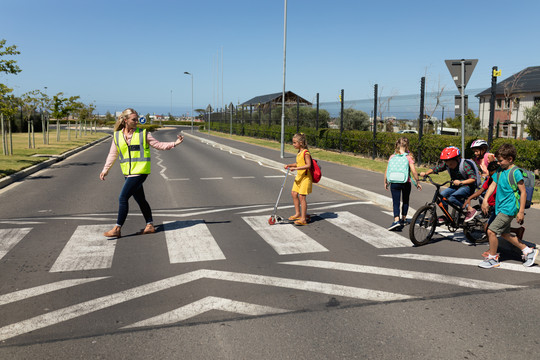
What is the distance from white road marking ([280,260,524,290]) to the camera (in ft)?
16.3

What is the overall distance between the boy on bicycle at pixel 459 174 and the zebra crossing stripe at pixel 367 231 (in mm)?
945

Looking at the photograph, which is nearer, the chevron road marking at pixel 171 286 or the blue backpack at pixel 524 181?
the chevron road marking at pixel 171 286

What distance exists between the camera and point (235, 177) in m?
14.7

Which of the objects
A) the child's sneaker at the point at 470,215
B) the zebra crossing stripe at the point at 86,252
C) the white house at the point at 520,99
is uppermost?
the white house at the point at 520,99

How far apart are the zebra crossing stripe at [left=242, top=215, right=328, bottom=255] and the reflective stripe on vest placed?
2.04 meters

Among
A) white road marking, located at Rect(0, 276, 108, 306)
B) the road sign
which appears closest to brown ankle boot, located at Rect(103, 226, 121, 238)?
white road marking, located at Rect(0, 276, 108, 306)

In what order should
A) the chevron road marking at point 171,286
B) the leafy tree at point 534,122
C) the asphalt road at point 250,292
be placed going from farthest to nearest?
the leafy tree at point 534,122
the chevron road marking at point 171,286
the asphalt road at point 250,292

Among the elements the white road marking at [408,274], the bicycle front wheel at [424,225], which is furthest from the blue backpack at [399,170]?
the white road marking at [408,274]

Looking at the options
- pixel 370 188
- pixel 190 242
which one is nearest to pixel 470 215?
pixel 190 242

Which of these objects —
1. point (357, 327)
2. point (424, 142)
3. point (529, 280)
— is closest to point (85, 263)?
point (357, 327)

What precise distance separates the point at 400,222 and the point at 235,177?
7.82 metres

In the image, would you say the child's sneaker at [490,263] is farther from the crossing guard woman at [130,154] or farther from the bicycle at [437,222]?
the crossing guard woman at [130,154]

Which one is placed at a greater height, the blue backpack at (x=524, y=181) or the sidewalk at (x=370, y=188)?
the blue backpack at (x=524, y=181)

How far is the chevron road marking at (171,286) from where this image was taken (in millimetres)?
3963
